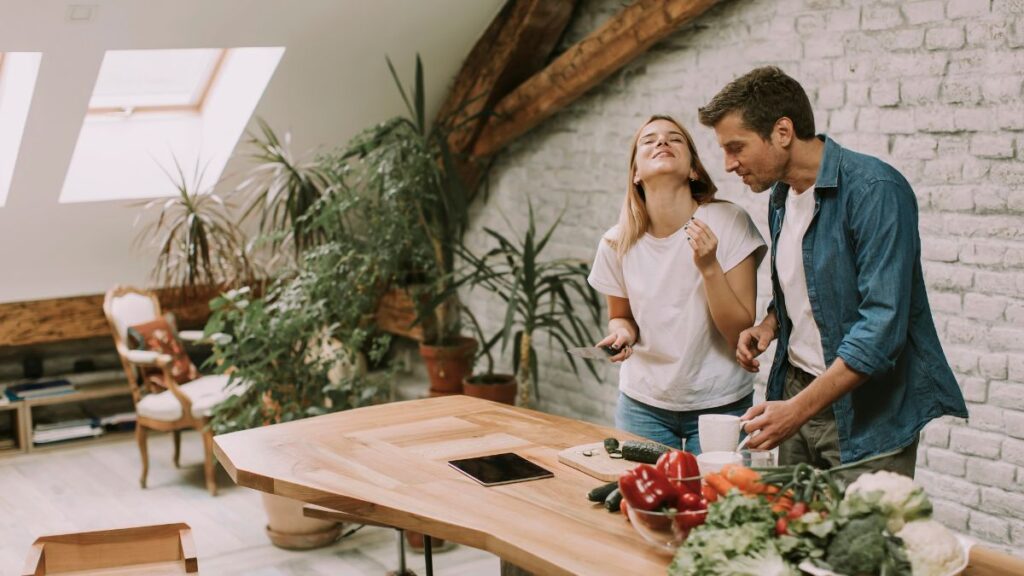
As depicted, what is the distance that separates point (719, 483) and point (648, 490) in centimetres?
13

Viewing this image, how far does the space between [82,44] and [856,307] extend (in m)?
3.49

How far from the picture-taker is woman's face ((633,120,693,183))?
282cm

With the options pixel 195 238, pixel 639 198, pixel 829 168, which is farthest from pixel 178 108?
pixel 829 168

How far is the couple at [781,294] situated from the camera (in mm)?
2285

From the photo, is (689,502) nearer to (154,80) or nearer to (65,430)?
(154,80)

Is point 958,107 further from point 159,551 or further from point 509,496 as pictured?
point 159,551

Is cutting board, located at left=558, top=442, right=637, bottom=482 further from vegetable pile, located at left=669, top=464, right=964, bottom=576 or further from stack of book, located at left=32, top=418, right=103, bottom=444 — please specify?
stack of book, located at left=32, top=418, right=103, bottom=444

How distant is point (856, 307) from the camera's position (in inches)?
93.5

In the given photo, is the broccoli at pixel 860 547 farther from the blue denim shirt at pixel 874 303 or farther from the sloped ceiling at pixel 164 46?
the sloped ceiling at pixel 164 46

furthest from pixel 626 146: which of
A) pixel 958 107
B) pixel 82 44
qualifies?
pixel 82 44

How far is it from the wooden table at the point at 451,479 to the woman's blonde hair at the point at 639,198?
51 cm

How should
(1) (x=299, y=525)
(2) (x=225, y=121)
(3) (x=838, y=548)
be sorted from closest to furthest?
1. (3) (x=838, y=548)
2. (1) (x=299, y=525)
3. (2) (x=225, y=121)

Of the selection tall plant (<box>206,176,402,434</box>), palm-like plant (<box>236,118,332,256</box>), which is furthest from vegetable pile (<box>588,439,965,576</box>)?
palm-like plant (<box>236,118,332,256</box>)

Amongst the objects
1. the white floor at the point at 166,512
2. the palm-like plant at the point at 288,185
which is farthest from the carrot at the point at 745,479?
the palm-like plant at the point at 288,185
